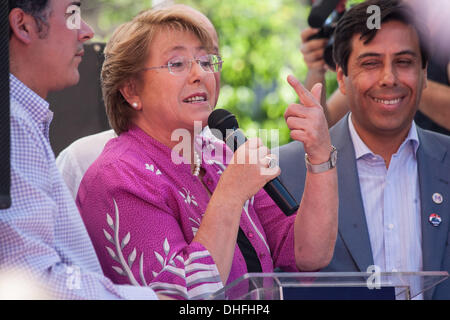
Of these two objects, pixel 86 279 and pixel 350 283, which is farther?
pixel 350 283

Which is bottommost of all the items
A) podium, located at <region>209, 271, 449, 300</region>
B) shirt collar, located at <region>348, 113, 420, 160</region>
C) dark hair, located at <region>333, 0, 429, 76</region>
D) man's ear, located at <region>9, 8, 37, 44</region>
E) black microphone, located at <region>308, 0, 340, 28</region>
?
podium, located at <region>209, 271, 449, 300</region>

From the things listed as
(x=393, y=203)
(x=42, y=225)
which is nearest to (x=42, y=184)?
(x=42, y=225)

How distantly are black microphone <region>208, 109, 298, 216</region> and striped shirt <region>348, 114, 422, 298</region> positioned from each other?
75 centimetres

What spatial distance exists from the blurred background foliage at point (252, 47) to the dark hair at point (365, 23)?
10.7ft

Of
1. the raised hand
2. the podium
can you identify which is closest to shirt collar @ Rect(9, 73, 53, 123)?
the podium

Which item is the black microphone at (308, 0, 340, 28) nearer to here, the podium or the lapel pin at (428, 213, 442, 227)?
the lapel pin at (428, 213, 442, 227)

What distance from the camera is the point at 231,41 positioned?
683cm

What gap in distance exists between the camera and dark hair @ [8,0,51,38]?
5.38ft

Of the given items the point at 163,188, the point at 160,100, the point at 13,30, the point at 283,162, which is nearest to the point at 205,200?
the point at 163,188

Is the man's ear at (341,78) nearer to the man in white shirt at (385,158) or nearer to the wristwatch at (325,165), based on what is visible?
the man in white shirt at (385,158)

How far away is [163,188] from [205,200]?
218mm

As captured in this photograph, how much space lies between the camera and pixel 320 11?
3172mm

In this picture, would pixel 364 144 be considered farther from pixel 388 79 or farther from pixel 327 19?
pixel 327 19

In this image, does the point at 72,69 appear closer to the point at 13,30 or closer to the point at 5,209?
the point at 13,30
